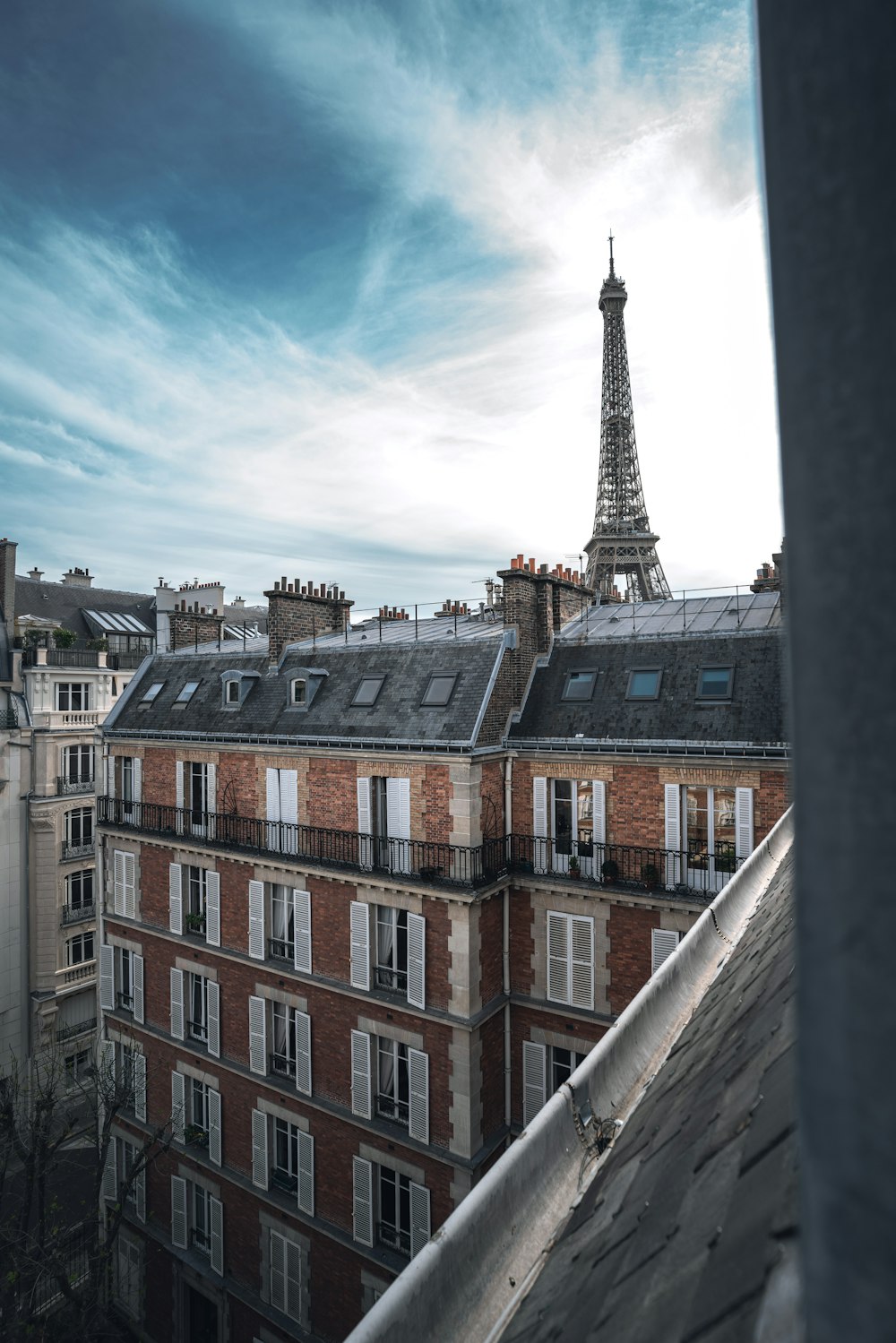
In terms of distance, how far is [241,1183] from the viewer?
67.1 ft

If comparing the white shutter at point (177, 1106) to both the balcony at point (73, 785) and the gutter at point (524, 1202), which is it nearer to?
the balcony at point (73, 785)

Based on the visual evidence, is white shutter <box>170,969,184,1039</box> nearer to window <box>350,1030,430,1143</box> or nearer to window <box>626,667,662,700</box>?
window <box>350,1030,430,1143</box>

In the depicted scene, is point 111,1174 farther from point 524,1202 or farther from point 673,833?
point 524,1202

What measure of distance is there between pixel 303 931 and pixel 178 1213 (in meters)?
10.1

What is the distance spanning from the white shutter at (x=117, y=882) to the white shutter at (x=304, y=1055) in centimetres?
832

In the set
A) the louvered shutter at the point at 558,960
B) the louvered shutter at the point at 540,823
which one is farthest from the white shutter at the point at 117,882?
the louvered shutter at the point at 558,960

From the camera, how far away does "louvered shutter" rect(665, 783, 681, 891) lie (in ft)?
53.4

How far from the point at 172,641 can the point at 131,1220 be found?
18.6 m

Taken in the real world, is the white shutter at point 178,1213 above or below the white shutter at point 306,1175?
below

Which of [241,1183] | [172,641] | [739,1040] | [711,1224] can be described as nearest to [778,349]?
[711,1224]

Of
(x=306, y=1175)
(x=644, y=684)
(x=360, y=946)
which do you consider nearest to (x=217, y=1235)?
(x=306, y=1175)

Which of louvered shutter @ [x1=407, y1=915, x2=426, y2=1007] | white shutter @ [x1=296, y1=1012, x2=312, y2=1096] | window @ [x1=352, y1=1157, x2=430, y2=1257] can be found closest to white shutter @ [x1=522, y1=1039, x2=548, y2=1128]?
louvered shutter @ [x1=407, y1=915, x2=426, y2=1007]

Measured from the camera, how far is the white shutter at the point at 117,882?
24375mm

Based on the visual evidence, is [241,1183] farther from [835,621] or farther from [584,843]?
[835,621]
